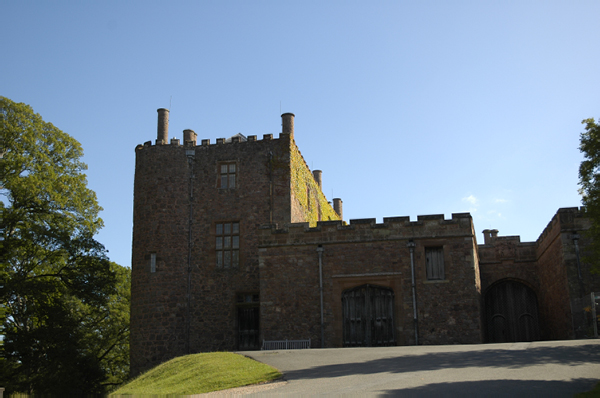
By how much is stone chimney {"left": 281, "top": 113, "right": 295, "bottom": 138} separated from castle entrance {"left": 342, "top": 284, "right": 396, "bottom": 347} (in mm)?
8393

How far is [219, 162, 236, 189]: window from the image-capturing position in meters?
26.3

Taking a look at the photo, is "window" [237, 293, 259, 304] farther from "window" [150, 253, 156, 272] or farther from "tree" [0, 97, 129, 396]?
"tree" [0, 97, 129, 396]

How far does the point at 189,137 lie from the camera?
27266 mm

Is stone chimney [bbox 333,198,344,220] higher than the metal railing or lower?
higher

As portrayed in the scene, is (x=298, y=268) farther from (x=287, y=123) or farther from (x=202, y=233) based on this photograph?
(x=287, y=123)

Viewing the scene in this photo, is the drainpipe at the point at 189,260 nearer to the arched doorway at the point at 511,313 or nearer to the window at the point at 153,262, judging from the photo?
the window at the point at 153,262

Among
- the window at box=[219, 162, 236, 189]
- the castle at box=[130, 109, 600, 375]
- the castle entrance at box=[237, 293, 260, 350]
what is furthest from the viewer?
the window at box=[219, 162, 236, 189]

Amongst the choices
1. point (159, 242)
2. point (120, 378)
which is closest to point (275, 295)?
point (159, 242)

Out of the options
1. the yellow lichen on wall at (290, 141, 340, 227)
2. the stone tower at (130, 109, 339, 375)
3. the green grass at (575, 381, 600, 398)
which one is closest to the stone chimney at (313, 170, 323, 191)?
the yellow lichen on wall at (290, 141, 340, 227)

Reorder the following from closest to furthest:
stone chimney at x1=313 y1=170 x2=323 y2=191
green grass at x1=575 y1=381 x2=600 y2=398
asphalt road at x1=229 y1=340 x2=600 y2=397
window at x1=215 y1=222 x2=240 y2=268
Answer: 1. green grass at x1=575 y1=381 x2=600 y2=398
2. asphalt road at x1=229 y1=340 x2=600 y2=397
3. window at x1=215 y1=222 x2=240 y2=268
4. stone chimney at x1=313 y1=170 x2=323 y2=191

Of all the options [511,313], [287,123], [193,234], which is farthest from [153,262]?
[511,313]

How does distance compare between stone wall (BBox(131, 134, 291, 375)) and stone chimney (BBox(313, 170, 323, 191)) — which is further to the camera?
stone chimney (BBox(313, 170, 323, 191))

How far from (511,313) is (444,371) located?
16.2 meters

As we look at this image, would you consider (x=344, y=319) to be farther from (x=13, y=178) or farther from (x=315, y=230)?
(x=13, y=178)
